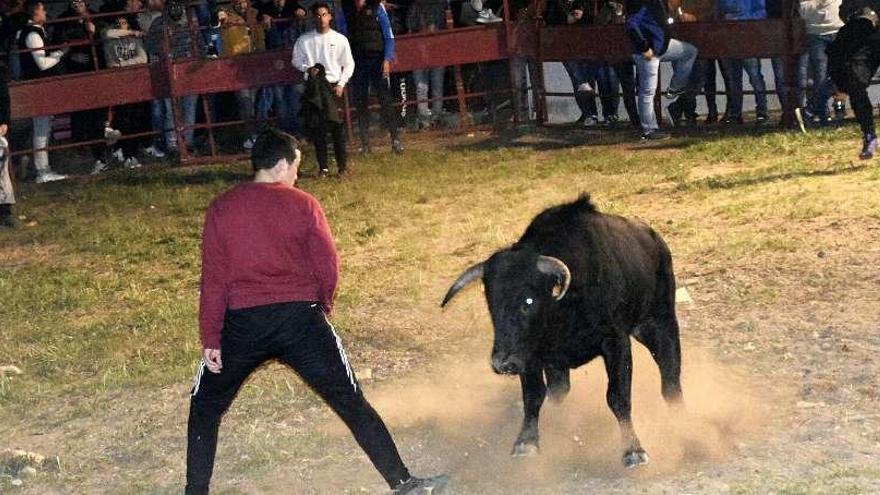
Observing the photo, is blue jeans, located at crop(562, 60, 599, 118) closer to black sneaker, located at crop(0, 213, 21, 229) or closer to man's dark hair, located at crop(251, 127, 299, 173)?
black sneaker, located at crop(0, 213, 21, 229)

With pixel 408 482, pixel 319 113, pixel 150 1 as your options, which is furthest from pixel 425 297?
pixel 150 1

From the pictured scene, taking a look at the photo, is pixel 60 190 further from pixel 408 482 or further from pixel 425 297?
pixel 408 482

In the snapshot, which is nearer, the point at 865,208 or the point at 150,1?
the point at 865,208

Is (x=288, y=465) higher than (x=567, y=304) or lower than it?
lower

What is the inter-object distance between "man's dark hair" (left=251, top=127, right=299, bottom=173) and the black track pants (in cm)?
60

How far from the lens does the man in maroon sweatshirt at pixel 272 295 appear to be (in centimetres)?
597

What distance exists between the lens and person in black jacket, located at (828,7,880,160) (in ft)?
41.6

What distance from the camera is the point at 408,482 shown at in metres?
6.30

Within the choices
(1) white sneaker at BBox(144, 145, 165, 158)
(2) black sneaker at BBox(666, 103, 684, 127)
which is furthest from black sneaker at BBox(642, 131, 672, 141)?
(1) white sneaker at BBox(144, 145, 165, 158)

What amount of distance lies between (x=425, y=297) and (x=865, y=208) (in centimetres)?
369

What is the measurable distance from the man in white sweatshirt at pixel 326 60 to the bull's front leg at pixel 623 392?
9.37 metres

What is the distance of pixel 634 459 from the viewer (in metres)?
6.57

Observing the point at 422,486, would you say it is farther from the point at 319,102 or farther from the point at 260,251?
the point at 319,102

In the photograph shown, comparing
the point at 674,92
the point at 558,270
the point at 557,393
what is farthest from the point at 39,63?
the point at 558,270
